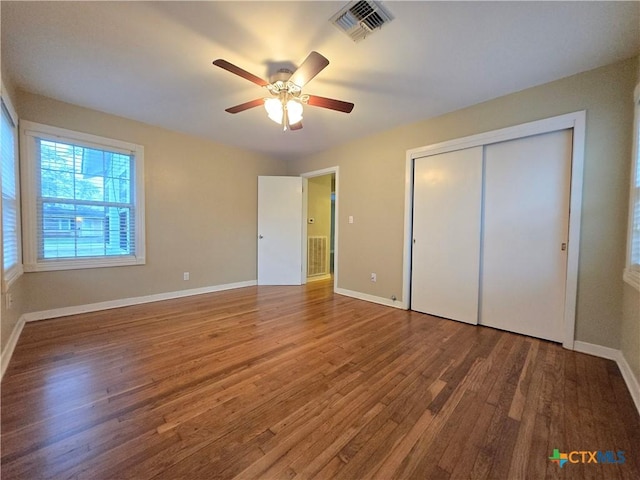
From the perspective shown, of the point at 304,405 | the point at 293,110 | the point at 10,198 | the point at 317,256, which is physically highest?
the point at 293,110

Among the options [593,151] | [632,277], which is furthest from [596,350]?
[593,151]

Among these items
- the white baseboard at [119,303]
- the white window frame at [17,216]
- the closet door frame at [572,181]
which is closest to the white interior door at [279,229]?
the white baseboard at [119,303]

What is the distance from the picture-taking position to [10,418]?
4.36ft

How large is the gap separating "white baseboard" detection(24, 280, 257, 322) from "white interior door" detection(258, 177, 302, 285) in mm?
635

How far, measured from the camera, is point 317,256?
17.1 ft

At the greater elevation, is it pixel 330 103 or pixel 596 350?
pixel 330 103

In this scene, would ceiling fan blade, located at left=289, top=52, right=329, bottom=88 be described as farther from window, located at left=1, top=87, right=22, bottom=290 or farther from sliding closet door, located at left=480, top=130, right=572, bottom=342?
window, located at left=1, top=87, right=22, bottom=290

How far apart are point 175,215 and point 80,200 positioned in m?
1.00

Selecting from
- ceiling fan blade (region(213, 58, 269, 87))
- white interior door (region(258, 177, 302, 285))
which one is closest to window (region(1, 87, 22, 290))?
ceiling fan blade (region(213, 58, 269, 87))

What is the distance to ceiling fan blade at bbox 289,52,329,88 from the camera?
1.63 meters

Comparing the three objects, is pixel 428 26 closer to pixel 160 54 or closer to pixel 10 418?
pixel 160 54

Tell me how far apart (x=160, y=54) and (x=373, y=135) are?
8.36 ft

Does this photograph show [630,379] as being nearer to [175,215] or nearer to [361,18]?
[361,18]

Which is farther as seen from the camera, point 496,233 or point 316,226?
point 316,226
